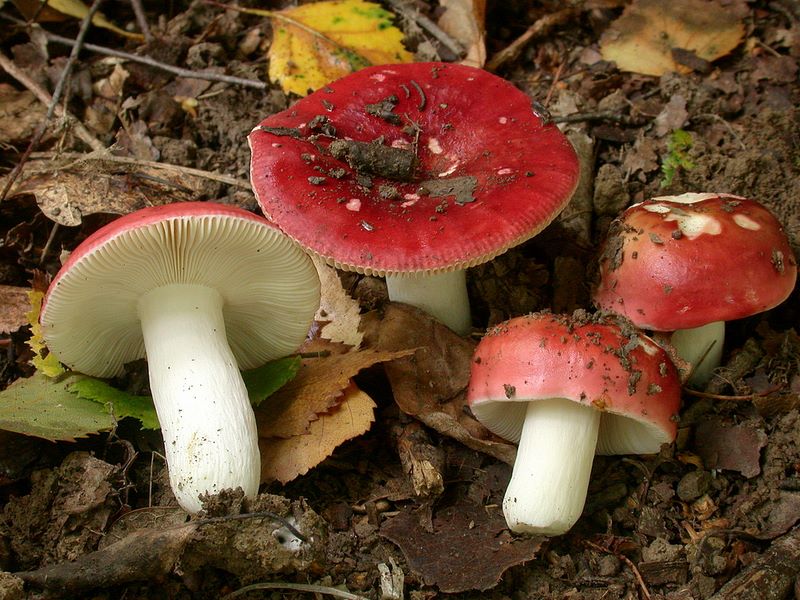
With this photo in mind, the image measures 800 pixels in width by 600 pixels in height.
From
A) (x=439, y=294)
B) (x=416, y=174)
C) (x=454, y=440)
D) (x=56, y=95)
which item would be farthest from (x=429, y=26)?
(x=454, y=440)

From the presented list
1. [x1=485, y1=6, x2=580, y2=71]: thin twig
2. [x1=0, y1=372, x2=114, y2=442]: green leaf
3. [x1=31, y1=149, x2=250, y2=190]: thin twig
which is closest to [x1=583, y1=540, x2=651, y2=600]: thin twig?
[x1=0, y1=372, x2=114, y2=442]: green leaf

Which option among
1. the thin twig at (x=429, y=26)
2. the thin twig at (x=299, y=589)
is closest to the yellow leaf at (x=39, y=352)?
the thin twig at (x=299, y=589)

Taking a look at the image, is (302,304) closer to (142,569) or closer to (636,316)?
(142,569)

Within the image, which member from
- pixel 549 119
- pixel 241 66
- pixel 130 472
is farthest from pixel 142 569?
pixel 241 66

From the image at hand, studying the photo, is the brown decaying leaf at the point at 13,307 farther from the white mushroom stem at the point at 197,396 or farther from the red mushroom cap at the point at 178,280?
the white mushroom stem at the point at 197,396

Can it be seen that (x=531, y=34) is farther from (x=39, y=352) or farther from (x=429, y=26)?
(x=39, y=352)

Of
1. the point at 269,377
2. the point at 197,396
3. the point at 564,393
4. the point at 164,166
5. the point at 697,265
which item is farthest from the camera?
the point at 164,166
